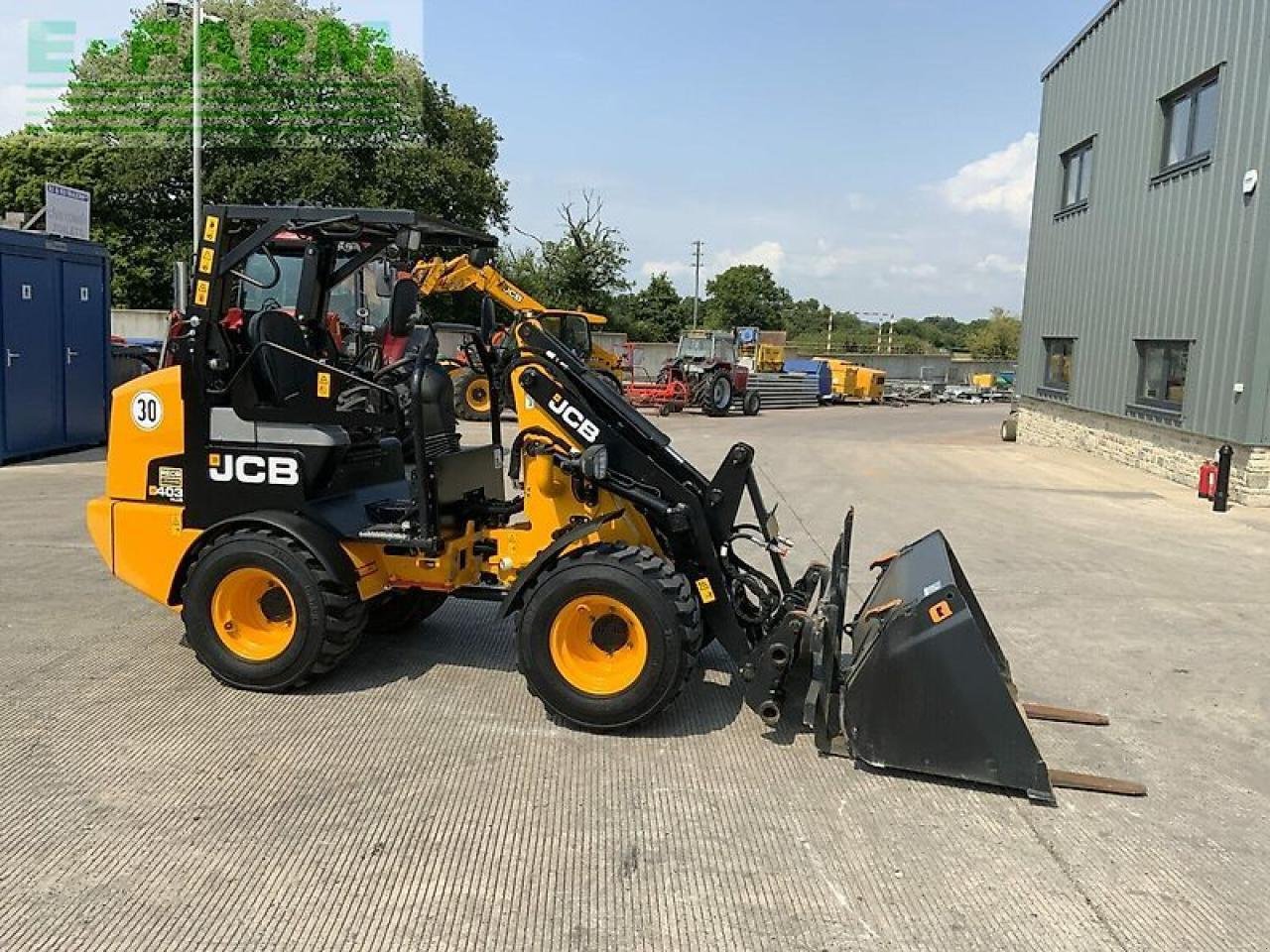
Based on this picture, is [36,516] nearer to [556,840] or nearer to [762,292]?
[556,840]

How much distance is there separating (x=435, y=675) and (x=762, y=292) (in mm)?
79064

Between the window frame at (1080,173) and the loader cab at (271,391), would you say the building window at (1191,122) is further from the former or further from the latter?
the loader cab at (271,391)

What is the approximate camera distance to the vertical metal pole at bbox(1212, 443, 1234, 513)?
11.8 meters

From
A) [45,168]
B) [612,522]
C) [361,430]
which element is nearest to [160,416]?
[361,430]

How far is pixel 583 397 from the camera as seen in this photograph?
496 cm

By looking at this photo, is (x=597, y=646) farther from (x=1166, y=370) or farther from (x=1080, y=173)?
(x=1080, y=173)

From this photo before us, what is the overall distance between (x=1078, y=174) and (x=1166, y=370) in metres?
6.03

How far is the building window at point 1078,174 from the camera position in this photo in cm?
1833

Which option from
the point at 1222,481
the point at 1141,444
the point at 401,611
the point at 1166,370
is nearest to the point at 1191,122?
the point at 1166,370

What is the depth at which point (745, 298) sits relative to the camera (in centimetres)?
7994

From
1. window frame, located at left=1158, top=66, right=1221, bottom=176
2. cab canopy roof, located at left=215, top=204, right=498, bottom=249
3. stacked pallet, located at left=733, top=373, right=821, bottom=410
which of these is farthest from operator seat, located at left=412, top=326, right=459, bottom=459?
stacked pallet, located at left=733, top=373, right=821, bottom=410

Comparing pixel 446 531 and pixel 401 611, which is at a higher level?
pixel 446 531

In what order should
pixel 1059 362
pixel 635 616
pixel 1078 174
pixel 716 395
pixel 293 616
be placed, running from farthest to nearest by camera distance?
pixel 716 395, pixel 1059 362, pixel 1078 174, pixel 293 616, pixel 635 616

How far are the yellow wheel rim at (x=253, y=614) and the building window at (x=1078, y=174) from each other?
17.0m
